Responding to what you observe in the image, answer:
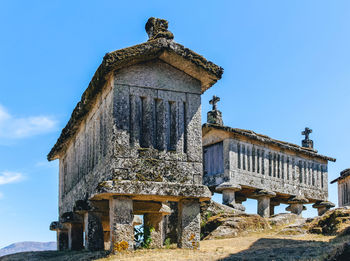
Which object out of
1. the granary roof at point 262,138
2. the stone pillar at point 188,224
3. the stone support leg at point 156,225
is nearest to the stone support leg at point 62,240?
the stone support leg at point 156,225

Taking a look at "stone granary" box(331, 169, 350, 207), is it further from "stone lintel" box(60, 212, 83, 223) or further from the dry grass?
"stone lintel" box(60, 212, 83, 223)

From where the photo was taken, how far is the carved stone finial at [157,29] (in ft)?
38.0

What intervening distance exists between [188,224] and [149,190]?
1178mm

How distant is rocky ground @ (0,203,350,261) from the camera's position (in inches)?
391

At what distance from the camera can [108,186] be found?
33.7 feet

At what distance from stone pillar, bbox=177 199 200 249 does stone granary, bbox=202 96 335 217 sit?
699 cm

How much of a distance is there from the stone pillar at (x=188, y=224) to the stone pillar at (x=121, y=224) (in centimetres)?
111

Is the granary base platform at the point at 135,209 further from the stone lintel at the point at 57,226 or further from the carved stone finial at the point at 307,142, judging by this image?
the carved stone finial at the point at 307,142

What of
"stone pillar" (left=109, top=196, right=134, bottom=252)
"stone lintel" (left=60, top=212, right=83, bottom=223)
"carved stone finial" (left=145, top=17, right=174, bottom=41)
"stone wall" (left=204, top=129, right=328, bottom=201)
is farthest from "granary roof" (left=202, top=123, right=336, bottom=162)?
"stone pillar" (left=109, top=196, right=134, bottom=252)

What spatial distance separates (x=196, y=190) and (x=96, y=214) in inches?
109

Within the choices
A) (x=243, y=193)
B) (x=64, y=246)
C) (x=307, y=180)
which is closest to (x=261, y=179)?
(x=243, y=193)

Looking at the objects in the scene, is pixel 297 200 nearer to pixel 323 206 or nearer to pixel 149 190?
pixel 323 206

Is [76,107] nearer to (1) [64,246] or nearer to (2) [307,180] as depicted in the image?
(1) [64,246]

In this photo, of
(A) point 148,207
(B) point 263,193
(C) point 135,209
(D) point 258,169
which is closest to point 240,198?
(B) point 263,193
